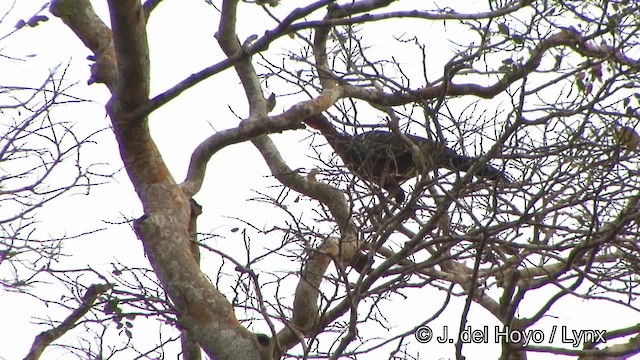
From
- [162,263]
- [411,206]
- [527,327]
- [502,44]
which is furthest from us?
[502,44]

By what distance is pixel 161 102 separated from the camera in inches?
124

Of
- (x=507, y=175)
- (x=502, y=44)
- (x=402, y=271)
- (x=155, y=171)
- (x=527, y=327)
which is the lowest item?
(x=527, y=327)

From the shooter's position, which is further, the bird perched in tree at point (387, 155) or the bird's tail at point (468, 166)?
the bird's tail at point (468, 166)

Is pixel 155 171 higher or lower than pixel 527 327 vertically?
higher

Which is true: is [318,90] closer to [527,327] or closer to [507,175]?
[507,175]

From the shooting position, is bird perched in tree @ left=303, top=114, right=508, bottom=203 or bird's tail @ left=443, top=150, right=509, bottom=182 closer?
bird perched in tree @ left=303, top=114, right=508, bottom=203

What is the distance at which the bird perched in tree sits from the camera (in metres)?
3.07

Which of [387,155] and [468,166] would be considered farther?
[387,155]

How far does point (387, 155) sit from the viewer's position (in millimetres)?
3650

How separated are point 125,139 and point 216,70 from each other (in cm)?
60

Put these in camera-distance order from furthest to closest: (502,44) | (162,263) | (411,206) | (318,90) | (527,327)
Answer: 1. (318,90)
2. (502,44)
3. (162,263)
4. (411,206)
5. (527,327)

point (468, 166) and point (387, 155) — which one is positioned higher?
point (387, 155)

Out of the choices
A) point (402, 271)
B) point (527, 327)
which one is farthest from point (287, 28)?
point (527, 327)

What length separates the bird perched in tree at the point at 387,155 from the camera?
10.1 ft
